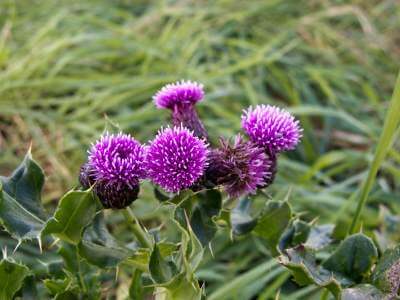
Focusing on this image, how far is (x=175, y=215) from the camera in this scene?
3.07 feet

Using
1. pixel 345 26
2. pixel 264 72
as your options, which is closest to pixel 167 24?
pixel 264 72

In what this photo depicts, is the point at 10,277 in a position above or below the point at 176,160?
below

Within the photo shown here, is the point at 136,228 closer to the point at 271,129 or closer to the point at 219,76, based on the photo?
the point at 271,129

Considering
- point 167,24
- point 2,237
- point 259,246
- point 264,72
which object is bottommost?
point 259,246

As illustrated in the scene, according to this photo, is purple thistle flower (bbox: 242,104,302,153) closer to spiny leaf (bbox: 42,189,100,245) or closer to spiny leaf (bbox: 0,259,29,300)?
spiny leaf (bbox: 42,189,100,245)

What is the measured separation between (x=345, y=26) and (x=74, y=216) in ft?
9.13

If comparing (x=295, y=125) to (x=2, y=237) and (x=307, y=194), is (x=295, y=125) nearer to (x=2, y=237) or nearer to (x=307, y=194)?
(x=307, y=194)

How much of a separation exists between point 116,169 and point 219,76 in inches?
72.8

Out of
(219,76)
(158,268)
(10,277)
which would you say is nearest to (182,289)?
(158,268)

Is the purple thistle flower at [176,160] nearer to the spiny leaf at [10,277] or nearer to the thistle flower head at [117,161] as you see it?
the thistle flower head at [117,161]

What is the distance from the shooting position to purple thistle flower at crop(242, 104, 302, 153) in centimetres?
108

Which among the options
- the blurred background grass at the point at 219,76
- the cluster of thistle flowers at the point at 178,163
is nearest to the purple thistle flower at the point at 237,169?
the cluster of thistle flowers at the point at 178,163

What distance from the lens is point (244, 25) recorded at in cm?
337

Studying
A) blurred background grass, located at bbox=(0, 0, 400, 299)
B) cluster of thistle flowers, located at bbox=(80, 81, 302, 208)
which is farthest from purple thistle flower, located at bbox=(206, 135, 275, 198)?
blurred background grass, located at bbox=(0, 0, 400, 299)
